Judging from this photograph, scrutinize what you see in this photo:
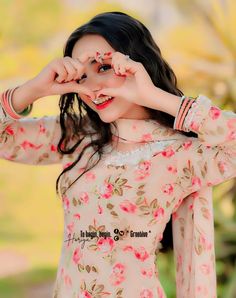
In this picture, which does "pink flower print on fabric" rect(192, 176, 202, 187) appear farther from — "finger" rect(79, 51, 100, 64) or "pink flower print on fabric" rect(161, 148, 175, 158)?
"finger" rect(79, 51, 100, 64)

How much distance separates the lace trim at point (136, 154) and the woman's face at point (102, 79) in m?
0.09

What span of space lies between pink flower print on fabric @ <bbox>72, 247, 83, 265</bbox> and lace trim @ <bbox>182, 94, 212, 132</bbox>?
403 mm

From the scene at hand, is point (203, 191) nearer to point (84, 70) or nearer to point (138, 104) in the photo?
→ point (138, 104)

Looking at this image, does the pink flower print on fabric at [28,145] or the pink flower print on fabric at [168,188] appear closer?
the pink flower print on fabric at [168,188]

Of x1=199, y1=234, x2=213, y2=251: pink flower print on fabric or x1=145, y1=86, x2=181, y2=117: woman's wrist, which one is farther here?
x1=199, y1=234, x2=213, y2=251: pink flower print on fabric

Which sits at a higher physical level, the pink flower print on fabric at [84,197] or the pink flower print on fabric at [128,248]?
the pink flower print on fabric at [84,197]

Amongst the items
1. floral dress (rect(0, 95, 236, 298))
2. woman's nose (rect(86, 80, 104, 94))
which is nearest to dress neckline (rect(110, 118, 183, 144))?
floral dress (rect(0, 95, 236, 298))

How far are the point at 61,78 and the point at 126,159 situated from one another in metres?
0.25

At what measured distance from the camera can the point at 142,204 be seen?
170 cm

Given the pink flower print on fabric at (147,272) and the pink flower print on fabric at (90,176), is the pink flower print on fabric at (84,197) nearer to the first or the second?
the pink flower print on fabric at (90,176)

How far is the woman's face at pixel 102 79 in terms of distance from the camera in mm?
1726

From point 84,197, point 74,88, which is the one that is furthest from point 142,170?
point 74,88

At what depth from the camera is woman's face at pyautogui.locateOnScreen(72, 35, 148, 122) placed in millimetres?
1726

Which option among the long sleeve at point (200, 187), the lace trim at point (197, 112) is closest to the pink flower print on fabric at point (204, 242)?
the long sleeve at point (200, 187)
